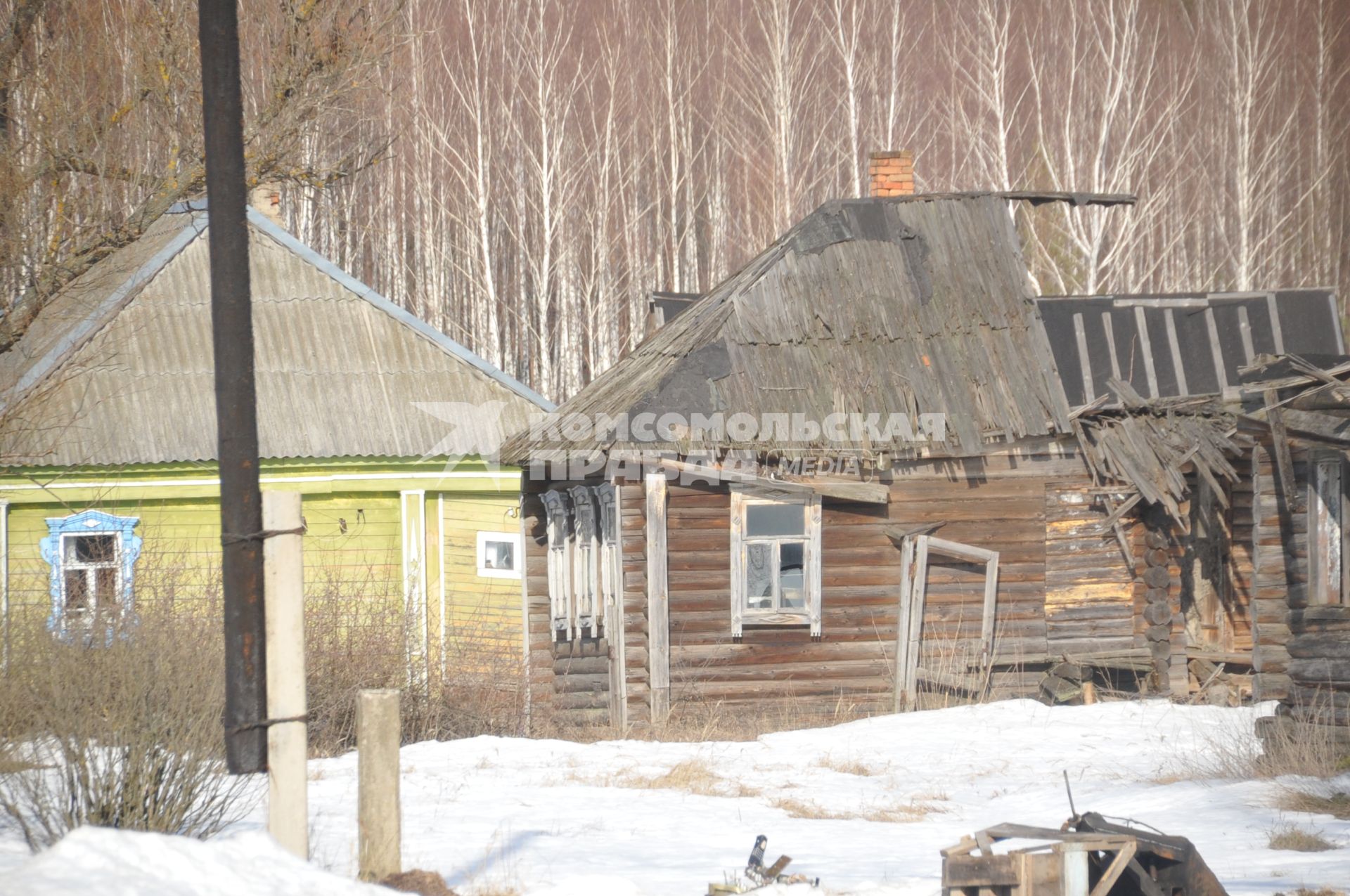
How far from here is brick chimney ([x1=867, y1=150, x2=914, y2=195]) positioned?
15.8 m

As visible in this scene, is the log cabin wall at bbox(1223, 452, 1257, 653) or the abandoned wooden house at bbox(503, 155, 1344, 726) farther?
the log cabin wall at bbox(1223, 452, 1257, 653)

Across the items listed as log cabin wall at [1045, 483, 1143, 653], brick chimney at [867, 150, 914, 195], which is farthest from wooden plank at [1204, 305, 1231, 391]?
brick chimney at [867, 150, 914, 195]

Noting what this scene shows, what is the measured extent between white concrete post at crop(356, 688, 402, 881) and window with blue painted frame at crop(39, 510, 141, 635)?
2.69m

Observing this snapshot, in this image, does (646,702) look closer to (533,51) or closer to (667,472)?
Answer: (667,472)

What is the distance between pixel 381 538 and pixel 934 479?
7.47 meters

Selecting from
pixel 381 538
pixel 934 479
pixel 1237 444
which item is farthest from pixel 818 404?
A: pixel 381 538

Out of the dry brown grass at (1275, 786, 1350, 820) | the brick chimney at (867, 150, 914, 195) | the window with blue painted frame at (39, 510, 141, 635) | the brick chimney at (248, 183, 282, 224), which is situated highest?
the brick chimney at (248, 183, 282, 224)

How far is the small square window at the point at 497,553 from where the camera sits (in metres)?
16.8

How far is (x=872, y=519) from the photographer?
12.9 m

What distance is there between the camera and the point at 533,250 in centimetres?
3161

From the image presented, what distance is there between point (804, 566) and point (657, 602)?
1.60m

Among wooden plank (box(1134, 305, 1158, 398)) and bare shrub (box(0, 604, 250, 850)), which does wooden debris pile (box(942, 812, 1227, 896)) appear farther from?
wooden plank (box(1134, 305, 1158, 398))

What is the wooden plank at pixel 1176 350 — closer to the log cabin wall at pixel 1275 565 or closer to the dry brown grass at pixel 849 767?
the log cabin wall at pixel 1275 565

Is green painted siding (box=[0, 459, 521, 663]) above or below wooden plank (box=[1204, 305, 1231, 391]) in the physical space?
below
